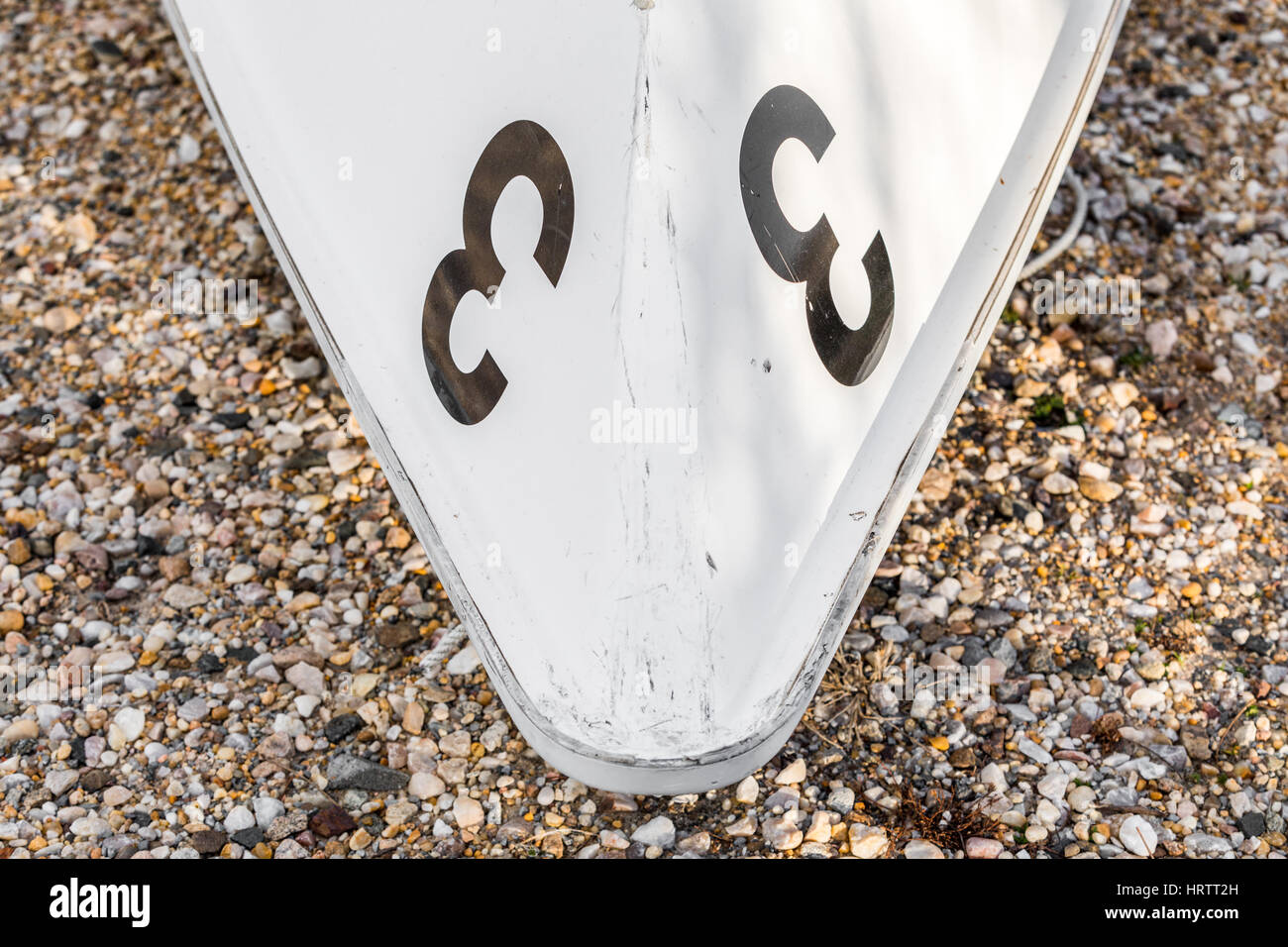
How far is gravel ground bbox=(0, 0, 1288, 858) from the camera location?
2387 mm

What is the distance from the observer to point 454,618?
Answer: 276 centimetres

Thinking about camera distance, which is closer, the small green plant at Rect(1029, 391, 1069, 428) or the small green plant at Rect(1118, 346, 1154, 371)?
the small green plant at Rect(1029, 391, 1069, 428)

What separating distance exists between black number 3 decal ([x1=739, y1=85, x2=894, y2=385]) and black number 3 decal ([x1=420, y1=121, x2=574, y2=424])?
359 millimetres

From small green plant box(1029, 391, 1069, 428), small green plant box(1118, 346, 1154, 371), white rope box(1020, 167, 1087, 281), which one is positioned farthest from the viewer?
white rope box(1020, 167, 1087, 281)

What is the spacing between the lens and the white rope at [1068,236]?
3484mm

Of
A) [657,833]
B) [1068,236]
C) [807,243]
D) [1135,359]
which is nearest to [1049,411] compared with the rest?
[1135,359]

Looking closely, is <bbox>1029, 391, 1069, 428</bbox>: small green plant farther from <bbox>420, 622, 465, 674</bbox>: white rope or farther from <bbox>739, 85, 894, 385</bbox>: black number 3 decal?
<bbox>420, 622, 465, 674</bbox>: white rope

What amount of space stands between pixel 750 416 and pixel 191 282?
2.04m

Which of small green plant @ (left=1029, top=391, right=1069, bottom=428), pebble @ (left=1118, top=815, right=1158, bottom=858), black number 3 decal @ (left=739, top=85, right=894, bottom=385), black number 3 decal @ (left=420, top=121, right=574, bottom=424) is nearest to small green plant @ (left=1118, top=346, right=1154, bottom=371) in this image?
small green plant @ (left=1029, top=391, right=1069, bottom=428)

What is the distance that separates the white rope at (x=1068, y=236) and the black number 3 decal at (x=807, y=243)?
116cm

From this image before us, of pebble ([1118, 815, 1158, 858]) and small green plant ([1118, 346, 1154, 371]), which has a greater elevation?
small green plant ([1118, 346, 1154, 371])

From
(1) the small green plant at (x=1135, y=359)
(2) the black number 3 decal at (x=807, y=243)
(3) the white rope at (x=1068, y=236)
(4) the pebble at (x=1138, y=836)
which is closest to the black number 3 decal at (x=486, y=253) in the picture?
(2) the black number 3 decal at (x=807, y=243)

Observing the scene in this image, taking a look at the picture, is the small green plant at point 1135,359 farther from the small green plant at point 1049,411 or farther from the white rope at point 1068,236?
the white rope at point 1068,236

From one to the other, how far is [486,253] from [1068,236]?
1964 mm
